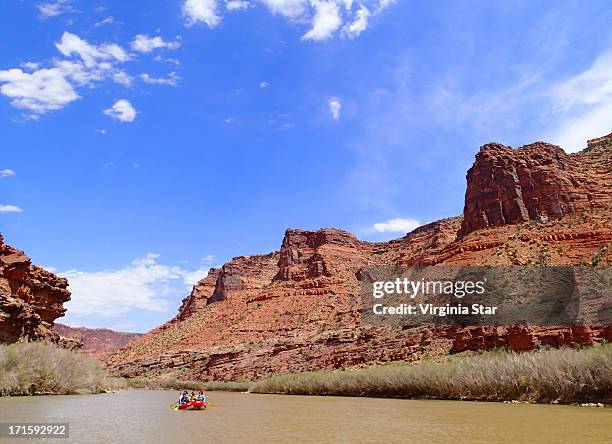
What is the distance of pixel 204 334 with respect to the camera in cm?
8725

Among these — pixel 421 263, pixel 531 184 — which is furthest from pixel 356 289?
pixel 531 184

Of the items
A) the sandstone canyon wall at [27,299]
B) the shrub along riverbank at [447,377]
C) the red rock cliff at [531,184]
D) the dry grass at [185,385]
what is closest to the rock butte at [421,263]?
the red rock cliff at [531,184]

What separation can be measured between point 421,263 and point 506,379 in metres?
44.6

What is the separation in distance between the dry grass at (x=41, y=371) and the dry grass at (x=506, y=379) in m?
18.2

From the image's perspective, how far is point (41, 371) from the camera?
27531 millimetres

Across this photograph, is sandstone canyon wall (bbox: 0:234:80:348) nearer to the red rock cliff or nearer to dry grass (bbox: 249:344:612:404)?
dry grass (bbox: 249:344:612:404)

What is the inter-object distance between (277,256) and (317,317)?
63.0m

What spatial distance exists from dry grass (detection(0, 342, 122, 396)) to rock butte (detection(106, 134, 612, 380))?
23.5 metres

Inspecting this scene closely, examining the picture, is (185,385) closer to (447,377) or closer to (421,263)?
(421,263)

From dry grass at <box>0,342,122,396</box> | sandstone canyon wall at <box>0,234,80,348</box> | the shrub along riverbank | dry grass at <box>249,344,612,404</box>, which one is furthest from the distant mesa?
dry grass at <box>249,344,612,404</box>

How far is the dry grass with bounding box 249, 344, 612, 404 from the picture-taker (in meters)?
20.2

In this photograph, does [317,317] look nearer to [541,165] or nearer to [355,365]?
[355,365]

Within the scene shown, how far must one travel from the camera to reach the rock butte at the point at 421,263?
44.1 meters

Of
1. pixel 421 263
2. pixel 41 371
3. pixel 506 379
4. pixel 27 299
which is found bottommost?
pixel 506 379
